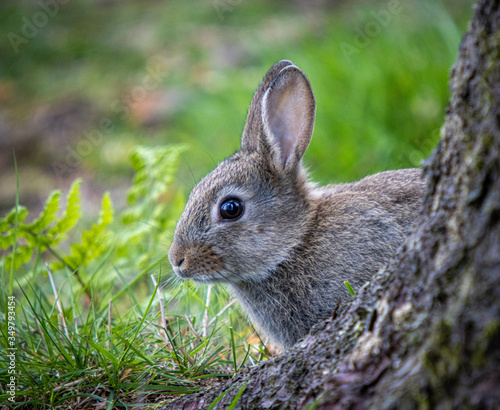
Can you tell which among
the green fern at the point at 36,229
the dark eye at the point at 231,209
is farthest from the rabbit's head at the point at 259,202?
the green fern at the point at 36,229

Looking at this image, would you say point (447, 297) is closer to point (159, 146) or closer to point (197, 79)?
point (159, 146)

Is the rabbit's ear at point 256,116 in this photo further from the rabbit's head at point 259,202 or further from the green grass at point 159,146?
the green grass at point 159,146

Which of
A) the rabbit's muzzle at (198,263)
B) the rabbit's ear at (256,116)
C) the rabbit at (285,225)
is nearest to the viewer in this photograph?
the rabbit at (285,225)

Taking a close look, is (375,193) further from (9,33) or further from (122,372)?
(9,33)

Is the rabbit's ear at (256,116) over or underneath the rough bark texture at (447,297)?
over

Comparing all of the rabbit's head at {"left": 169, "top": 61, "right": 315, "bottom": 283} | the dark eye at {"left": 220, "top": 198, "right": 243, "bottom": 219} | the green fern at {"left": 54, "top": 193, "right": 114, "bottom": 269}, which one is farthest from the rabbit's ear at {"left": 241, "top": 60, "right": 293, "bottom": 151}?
the green fern at {"left": 54, "top": 193, "right": 114, "bottom": 269}

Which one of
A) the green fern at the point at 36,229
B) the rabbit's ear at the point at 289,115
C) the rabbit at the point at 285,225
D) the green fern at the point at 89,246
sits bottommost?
the rabbit at the point at 285,225
